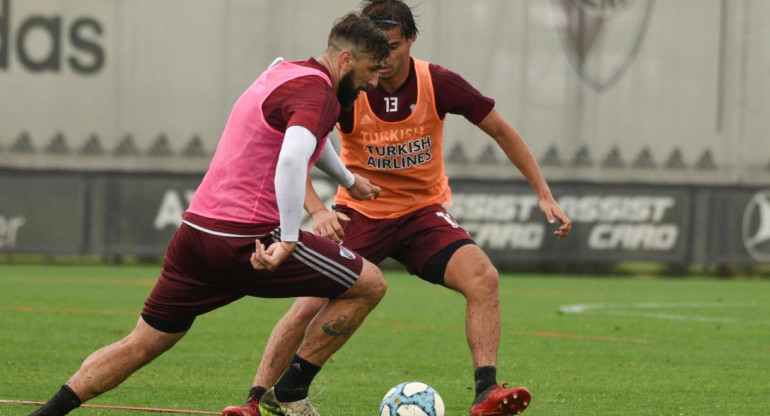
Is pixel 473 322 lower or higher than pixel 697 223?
higher

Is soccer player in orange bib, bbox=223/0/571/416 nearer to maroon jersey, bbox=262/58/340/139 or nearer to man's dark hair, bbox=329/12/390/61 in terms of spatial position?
man's dark hair, bbox=329/12/390/61

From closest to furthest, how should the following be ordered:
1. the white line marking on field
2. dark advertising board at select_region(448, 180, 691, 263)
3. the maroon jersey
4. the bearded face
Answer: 1. the maroon jersey
2. the bearded face
3. the white line marking on field
4. dark advertising board at select_region(448, 180, 691, 263)

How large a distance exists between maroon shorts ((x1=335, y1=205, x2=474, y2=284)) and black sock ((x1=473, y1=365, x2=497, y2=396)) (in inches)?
28.8

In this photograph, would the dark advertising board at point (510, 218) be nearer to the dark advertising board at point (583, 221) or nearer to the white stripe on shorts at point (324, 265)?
the dark advertising board at point (583, 221)

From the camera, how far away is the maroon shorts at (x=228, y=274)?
20.1ft

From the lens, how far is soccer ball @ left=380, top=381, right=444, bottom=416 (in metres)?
6.69

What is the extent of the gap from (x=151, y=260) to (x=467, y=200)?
17.1 feet

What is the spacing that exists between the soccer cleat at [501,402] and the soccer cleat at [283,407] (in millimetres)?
849

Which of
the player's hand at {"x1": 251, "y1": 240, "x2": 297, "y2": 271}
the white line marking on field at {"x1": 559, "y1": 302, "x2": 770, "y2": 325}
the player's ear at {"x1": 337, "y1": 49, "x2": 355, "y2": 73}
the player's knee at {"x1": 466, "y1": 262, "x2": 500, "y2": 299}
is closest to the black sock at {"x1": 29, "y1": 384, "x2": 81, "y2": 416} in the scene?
the player's hand at {"x1": 251, "y1": 240, "x2": 297, "y2": 271}

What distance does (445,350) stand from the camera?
34.8ft

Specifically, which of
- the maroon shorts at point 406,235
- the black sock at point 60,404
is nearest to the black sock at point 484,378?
the maroon shorts at point 406,235

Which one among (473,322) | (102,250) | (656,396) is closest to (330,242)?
(473,322)

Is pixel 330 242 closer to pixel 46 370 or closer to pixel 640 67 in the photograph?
pixel 46 370

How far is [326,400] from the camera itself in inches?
308
